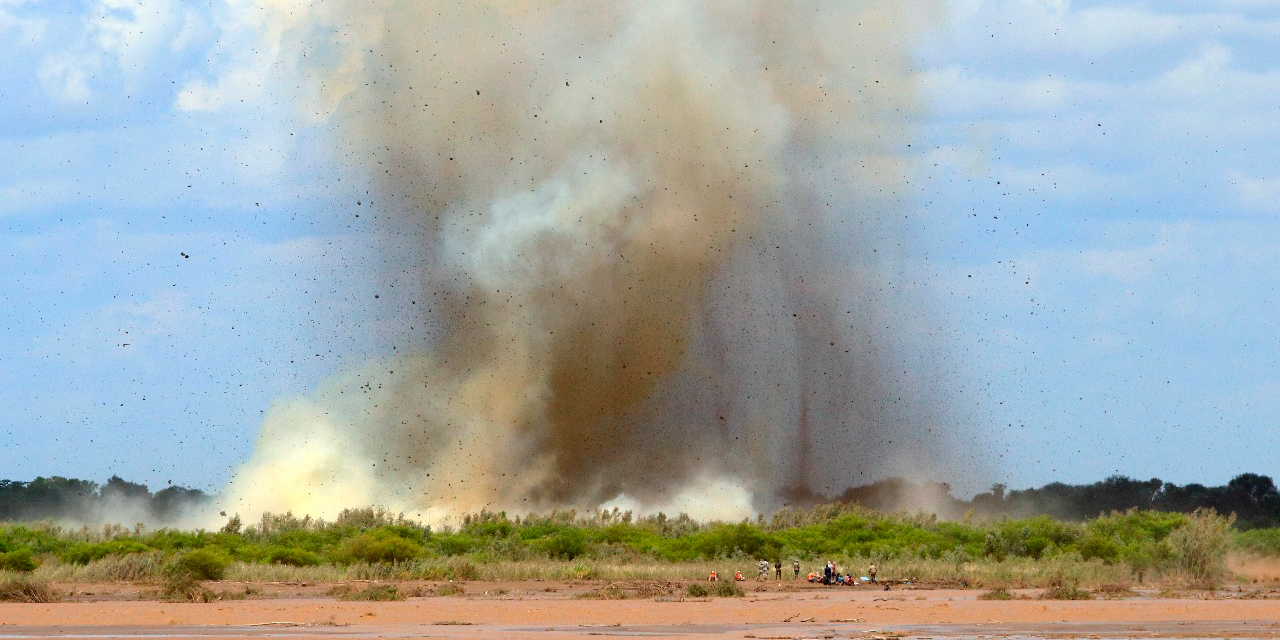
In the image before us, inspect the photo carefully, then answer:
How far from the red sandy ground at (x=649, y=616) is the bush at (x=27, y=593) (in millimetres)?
1028

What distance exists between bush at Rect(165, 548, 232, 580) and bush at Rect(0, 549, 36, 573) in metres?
5.64

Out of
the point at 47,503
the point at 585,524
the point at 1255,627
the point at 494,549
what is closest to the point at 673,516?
the point at 585,524

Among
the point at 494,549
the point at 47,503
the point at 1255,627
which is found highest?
the point at 47,503

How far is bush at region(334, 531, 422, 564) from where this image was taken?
58.5 meters

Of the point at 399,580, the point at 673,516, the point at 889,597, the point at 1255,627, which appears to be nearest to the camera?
the point at 1255,627

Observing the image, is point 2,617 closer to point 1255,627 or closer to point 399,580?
point 399,580

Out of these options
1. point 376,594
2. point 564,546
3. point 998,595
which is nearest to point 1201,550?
point 998,595

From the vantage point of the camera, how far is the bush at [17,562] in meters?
54.7

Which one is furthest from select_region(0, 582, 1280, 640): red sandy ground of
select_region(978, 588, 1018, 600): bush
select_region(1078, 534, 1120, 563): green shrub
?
select_region(1078, 534, 1120, 563): green shrub

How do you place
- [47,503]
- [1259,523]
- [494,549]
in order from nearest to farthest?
[494,549] → [1259,523] → [47,503]

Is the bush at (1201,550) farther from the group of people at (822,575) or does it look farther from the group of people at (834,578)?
the group of people at (834,578)

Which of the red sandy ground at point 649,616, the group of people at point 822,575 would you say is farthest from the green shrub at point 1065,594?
the group of people at point 822,575

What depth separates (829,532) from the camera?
69062 mm

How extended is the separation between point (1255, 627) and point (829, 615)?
898 cm
